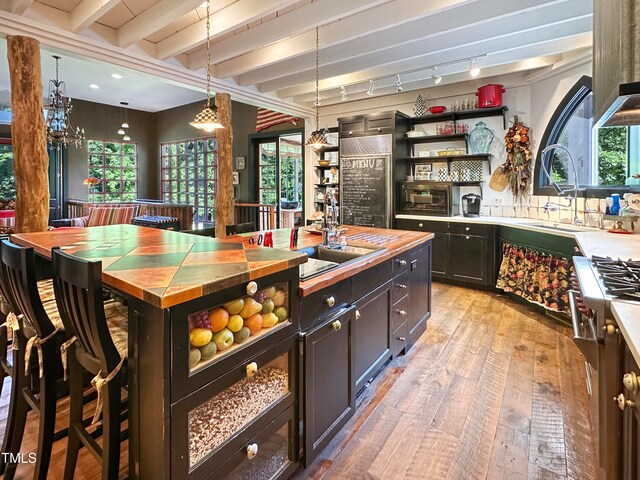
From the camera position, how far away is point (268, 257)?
58.8 inches

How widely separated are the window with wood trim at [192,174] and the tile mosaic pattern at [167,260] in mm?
6648

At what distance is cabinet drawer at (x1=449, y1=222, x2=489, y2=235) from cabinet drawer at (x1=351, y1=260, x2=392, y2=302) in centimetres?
262

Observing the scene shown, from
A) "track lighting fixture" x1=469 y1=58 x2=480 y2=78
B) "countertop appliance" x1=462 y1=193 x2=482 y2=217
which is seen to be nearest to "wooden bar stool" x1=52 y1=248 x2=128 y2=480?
"track lighting fixture" x1=469 y1=58 x2=480 y2=78

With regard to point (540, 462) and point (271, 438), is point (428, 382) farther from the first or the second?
point (271, 438)

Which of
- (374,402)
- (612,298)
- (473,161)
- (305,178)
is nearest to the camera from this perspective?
(612,298)

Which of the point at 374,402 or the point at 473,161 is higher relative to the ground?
the point at 473,161

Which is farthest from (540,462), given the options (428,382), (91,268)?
(91,268)

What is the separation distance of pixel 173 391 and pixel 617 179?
14.0 ft

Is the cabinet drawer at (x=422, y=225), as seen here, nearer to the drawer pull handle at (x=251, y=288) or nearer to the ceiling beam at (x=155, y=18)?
the ceiling beam at (x=155, y=18)

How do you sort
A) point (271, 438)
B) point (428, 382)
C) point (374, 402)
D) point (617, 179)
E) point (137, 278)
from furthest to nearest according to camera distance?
point (617, 179)
point (428, 382)
point (374, 402)
point (271, 438)
point (137, 278)

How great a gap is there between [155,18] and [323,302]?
315cm

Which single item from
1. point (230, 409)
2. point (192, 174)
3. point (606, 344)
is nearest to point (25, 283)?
point (230, 409)

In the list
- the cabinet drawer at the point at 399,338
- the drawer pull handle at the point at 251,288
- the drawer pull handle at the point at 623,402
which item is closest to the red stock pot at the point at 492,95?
the cabinet drawer at the point at 399,338

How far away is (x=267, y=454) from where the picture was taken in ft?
4.82
